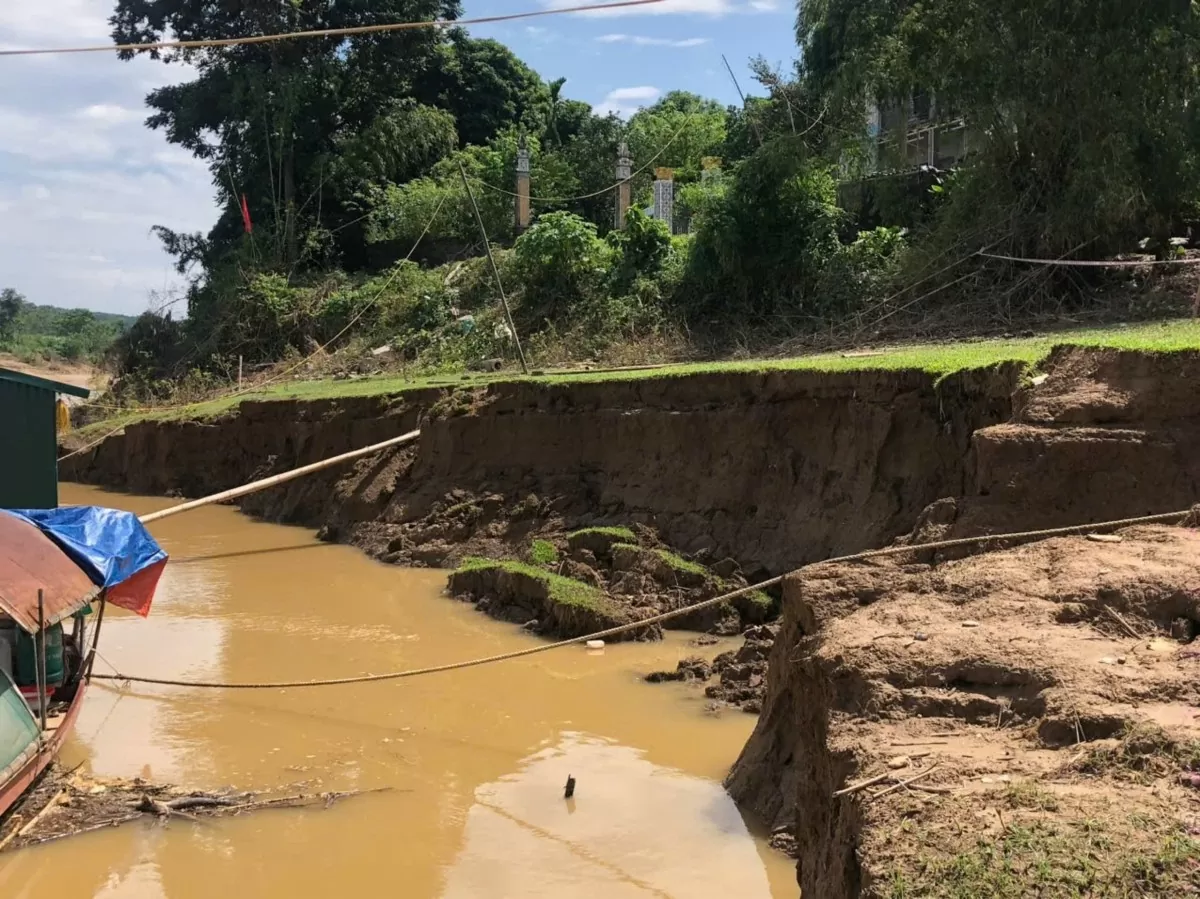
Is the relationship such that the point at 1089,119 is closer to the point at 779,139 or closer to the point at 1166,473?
the point at 779,139

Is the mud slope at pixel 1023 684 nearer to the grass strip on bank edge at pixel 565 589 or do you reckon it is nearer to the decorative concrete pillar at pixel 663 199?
the grass strip on bank edge at pixel 565 589

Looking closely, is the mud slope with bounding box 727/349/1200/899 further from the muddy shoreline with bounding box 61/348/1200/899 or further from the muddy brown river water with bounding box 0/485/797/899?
the muddy brown river water with bounding box 0/485/797/899

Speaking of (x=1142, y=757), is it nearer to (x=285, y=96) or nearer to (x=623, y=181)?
(x=623, y=181)

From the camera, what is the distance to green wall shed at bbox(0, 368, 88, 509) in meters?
10.4

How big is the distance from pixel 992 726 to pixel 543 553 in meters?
7.77

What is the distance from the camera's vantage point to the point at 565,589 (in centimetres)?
1036

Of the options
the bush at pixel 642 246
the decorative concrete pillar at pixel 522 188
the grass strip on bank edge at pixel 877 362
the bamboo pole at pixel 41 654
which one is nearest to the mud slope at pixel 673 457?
the grass strip on bank edge at pixel 877 362

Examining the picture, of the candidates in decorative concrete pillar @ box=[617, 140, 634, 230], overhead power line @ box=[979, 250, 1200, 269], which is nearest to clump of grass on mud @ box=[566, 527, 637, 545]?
overhead power line @ box=[979, 250, 1200, 269]

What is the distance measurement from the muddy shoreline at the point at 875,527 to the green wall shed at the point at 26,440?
4.31m

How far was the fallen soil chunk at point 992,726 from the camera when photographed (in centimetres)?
337

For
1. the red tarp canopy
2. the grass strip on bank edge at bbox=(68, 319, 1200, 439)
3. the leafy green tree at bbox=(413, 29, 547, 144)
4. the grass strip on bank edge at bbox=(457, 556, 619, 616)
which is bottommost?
the grass strip on bank edge at bbox=(457, 556, 619, 616)

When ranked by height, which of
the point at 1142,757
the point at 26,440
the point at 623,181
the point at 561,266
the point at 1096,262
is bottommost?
the point at 1142,757

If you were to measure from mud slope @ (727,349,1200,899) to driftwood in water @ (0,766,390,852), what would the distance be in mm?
2867

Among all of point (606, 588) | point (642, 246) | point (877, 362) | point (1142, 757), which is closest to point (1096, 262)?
point (877, 362)
